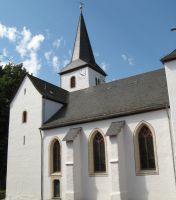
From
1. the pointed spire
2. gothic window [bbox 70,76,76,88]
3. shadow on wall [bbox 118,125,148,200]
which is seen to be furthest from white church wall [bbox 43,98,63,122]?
the pointed spire

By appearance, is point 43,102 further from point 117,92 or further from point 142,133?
point 142,133

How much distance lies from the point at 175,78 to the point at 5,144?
18.8 m

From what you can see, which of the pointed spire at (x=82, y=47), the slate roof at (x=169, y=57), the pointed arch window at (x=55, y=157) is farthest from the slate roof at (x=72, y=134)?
the pointed spire at (x=82, y=47)

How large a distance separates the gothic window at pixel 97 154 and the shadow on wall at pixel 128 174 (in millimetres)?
1774

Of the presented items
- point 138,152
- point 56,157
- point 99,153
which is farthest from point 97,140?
point 56,157

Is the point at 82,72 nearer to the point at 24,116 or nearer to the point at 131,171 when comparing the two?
the point at 24,116

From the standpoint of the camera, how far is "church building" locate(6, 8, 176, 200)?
16391 millimetres

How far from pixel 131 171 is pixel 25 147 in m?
10.1

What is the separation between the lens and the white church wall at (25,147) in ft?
71.1

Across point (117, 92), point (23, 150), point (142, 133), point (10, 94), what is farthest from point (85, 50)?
point (142, 133)

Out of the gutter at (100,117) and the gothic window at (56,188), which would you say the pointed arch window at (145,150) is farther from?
the gothic window at (56,188)

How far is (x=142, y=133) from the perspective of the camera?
1745 centimetres

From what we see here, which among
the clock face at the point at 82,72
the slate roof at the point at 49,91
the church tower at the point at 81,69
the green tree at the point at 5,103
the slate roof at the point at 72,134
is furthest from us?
the clock face at the point at 82,72

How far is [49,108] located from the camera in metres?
23.5
